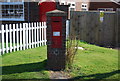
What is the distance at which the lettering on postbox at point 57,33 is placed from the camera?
6.55 metres

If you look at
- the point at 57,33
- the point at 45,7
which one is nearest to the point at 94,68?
the point at 57,33

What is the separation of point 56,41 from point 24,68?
1.21 metres

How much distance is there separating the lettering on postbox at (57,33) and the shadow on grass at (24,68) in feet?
2.52

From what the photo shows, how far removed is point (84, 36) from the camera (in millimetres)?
14477

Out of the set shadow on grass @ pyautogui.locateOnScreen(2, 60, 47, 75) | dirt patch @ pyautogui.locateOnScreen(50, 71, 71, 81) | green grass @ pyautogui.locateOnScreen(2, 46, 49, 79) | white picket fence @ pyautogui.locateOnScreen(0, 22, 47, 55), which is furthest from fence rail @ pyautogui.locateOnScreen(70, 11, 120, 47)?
dirt patch @ pyautogui.locateOnScreen(50, 71, 71, 81)

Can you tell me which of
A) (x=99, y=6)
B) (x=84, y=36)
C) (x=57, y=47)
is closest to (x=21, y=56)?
(x=57, y=47)

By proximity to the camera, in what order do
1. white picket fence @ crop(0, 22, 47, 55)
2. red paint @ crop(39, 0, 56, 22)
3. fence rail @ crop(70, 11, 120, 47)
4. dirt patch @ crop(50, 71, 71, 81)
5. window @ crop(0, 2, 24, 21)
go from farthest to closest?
window @ crop(0, 2, 24, 21)
red paint @ crop(39, 0, 56, 22)
fence rail @ crop(70, 11, 120, 47)
white picket fence @ crop(0, 22, 47, 55)
dirt patch @ crop(50, 71, 71, 81)

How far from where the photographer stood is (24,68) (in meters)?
6.58

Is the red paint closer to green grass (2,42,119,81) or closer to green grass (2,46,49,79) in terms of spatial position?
green grass (2,46,49,79)

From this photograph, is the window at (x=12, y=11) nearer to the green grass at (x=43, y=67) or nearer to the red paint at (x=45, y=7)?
the red paint at (x=45, y=7)

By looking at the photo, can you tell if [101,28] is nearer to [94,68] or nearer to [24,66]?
[94,68]

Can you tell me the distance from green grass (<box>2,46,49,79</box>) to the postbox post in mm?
398

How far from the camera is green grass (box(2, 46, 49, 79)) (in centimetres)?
600

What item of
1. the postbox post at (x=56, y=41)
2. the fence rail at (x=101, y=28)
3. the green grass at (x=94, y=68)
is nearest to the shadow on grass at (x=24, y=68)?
the postbox post at (x=56, y=41)
